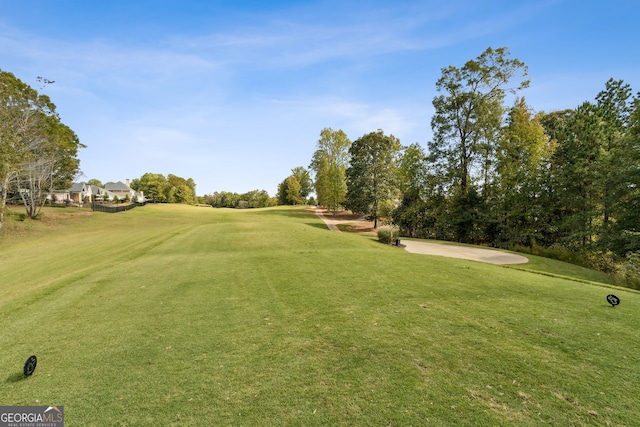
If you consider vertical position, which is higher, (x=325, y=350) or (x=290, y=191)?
(x=290, y=191)

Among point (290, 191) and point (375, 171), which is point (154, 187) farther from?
point (375, 171)

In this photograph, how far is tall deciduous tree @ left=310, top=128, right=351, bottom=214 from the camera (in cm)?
4197

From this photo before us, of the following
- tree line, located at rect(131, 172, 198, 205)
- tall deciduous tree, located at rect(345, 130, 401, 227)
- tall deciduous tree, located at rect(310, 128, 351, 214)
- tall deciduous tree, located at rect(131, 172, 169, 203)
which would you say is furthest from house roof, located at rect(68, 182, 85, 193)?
tall deciduous tree, located at rect(345, 130, 401, 227)

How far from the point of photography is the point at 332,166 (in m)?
42.4

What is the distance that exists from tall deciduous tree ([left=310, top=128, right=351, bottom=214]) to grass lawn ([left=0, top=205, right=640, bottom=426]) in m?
33.9

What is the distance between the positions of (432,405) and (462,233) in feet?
84.0

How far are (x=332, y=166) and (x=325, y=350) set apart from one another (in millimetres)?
39296

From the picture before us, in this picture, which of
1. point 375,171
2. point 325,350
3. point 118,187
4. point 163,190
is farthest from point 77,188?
point 325,350

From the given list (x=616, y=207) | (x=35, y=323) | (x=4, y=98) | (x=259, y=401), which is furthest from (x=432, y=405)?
(x=4, y=98)

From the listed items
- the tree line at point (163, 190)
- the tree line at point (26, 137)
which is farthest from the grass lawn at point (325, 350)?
the tree line at point (163, 190)

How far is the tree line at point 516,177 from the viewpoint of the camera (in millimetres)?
17172

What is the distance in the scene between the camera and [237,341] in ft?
15.3

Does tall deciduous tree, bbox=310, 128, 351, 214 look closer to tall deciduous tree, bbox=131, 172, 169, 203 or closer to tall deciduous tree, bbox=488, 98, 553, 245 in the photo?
tall deciduous tree, bbox=488, 98, 553, 245

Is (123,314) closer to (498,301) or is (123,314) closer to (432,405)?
(432,405)
